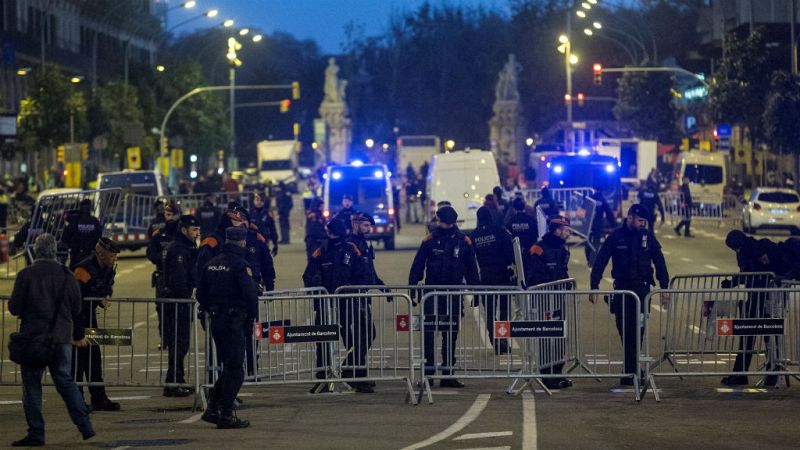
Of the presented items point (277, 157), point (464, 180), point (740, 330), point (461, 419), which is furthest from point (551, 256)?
point (277, 157)

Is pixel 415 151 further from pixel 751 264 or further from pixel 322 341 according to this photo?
pixel 322 341

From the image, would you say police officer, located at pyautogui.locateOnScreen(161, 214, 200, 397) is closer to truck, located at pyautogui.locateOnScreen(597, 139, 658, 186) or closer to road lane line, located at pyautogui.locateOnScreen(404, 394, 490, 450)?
road lane line, located at pyautogui.locateOnScreen(404, 394, 490, 450)

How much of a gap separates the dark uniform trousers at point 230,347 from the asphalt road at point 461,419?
0.32 metres

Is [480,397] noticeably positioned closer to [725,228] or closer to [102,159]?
[725,228]

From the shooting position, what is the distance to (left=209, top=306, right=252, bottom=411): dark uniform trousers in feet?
41.3

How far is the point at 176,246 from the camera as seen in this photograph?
1555cm

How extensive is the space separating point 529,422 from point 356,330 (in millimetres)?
2495

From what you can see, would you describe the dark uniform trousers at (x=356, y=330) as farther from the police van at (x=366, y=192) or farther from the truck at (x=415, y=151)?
the truck at (x=415, y=151)

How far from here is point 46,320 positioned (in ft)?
39.1

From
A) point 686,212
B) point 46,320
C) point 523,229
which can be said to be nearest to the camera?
point 46,320

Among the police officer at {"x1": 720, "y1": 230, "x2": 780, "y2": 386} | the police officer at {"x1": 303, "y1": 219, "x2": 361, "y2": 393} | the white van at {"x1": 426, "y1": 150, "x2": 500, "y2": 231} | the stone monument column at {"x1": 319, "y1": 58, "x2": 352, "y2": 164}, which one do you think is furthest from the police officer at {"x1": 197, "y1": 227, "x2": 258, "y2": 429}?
the stone monument column at {"x1": 319, "y1": 58, "x2": 352, "y2": 164}

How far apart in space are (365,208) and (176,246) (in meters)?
24.6

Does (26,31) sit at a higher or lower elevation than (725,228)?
higher

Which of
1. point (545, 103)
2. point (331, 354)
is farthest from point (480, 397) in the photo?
point (545, 103)
